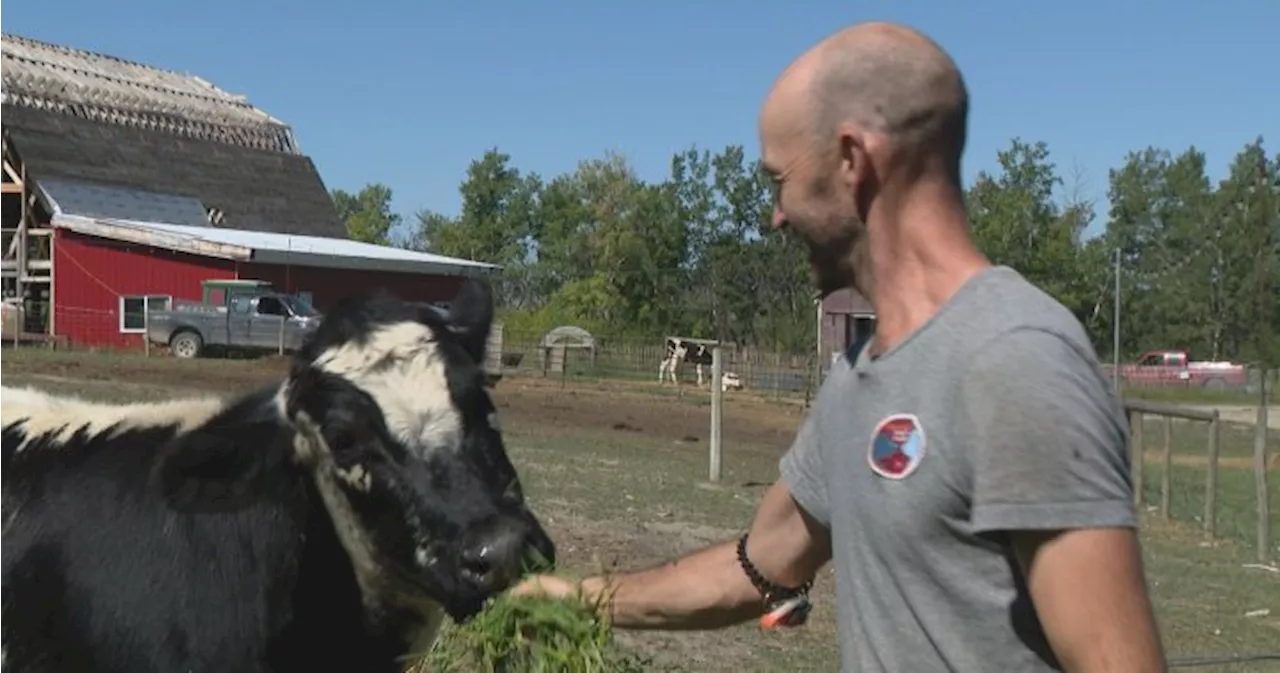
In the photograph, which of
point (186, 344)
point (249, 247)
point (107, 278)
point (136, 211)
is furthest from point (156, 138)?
point (186, 344)

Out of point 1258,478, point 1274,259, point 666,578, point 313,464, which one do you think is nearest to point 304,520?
point 313,464

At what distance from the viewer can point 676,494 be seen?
17516mm

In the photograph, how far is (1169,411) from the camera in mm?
20109

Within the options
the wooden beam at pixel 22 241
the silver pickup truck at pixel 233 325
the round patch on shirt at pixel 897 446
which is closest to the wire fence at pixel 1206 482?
the round patch on shirt at pixel 897 446

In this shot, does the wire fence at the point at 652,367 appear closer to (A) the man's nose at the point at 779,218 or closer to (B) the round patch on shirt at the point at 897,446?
(A) the man's nose at the point at 779,218

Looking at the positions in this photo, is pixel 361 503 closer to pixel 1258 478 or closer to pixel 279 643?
pixel 279 643

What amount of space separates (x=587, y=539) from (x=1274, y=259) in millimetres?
89908

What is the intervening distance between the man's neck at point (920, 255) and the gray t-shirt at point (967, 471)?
52 millimetres

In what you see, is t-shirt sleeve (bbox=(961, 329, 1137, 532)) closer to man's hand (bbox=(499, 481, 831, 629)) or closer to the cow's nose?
man's hand (bbox=(499, 481, 831, 629))

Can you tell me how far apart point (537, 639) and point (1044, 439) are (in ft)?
6.61

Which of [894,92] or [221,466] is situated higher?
[894,92]

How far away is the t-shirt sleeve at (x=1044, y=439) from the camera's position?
2.05 meters

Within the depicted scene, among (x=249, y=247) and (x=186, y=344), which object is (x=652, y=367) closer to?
(x=249, y=247)

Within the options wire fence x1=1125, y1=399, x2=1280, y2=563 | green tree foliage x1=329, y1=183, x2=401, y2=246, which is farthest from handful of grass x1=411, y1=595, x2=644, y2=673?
green tree foliage x1=329, y1=183, x2=401, y2=246
